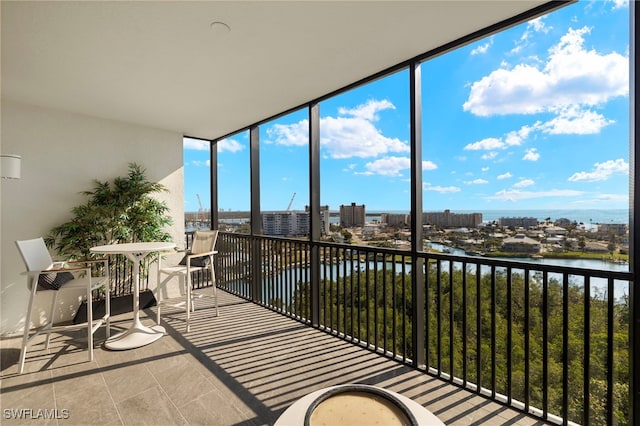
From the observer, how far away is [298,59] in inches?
97.9

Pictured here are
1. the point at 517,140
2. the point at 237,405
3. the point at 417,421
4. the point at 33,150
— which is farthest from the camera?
the point at 517,140

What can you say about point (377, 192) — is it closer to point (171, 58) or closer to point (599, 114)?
point (599, 114)

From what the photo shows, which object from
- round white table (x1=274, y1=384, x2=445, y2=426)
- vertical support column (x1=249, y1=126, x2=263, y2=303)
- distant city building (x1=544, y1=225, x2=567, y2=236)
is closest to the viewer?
round white table (x1=274, y1=384, x2=445, y2=426)

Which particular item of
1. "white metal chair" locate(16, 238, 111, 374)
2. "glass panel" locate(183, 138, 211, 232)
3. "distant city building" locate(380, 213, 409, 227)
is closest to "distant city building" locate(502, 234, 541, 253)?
"distant city building" locate(380, 213, 409, 227)

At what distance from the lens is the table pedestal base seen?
2714 mm

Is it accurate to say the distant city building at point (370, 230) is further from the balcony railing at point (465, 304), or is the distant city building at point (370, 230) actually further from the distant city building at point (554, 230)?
the distant city building at point (554, 230)

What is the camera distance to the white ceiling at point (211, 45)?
1.87m

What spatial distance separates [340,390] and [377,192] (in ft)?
21.3

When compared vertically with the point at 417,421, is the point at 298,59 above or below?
above

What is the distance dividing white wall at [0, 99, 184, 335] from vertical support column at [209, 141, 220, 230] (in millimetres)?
954

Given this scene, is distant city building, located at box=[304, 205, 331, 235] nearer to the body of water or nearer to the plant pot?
the body of water

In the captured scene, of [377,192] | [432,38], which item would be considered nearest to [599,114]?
[432,38]

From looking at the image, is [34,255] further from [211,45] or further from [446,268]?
[446,268]

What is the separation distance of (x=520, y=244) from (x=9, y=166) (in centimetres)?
476
